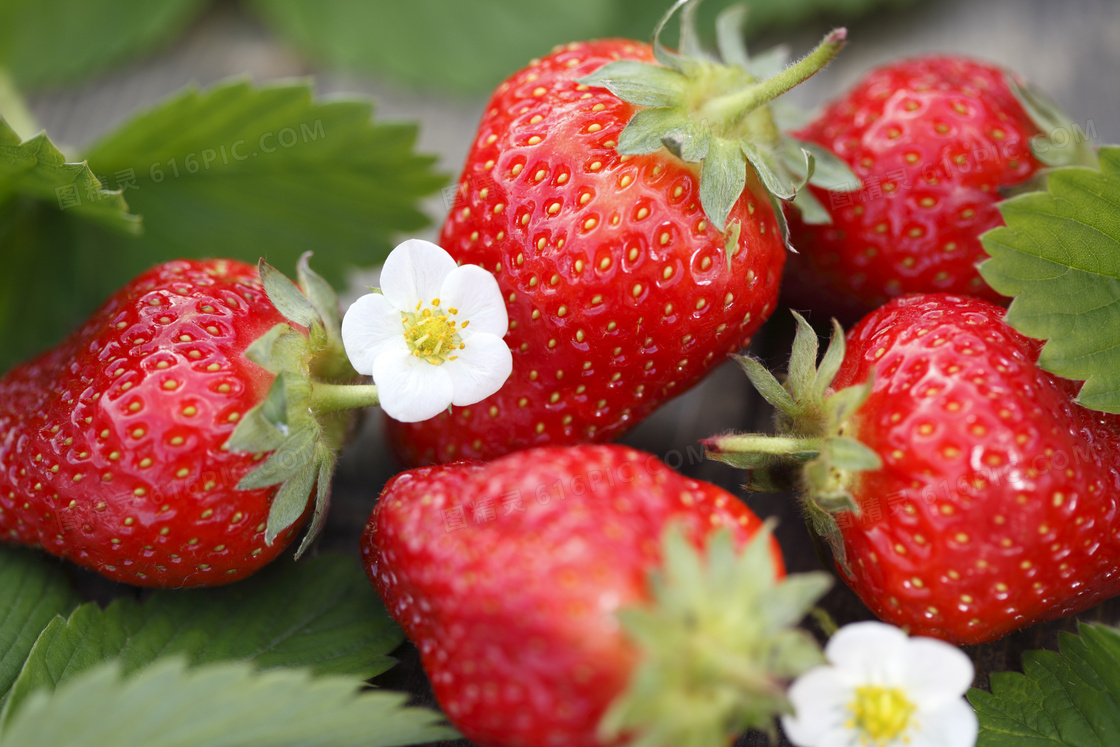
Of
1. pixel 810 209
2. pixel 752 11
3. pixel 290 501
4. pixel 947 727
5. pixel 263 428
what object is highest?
pixel 752 11

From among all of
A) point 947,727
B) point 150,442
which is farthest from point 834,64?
point 150,442

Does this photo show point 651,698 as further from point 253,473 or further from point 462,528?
point 253,473

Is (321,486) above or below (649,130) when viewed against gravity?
below

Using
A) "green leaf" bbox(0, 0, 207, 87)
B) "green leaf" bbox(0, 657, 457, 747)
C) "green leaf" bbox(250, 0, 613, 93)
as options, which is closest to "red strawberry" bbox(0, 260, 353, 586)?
"green leaf" bbox(0, 657, 457, 747)

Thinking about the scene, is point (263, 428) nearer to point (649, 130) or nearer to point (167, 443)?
point (167, 443)

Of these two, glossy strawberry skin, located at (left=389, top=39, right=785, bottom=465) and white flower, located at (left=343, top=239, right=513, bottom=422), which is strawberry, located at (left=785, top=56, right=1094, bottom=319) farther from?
white flower, located at (left=343, top=239, right=513, bottom=422)

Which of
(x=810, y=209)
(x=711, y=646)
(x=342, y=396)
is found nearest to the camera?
(x=711, y=646)

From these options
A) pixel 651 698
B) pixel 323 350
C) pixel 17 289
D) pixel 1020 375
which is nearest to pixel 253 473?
pixel 323 350
